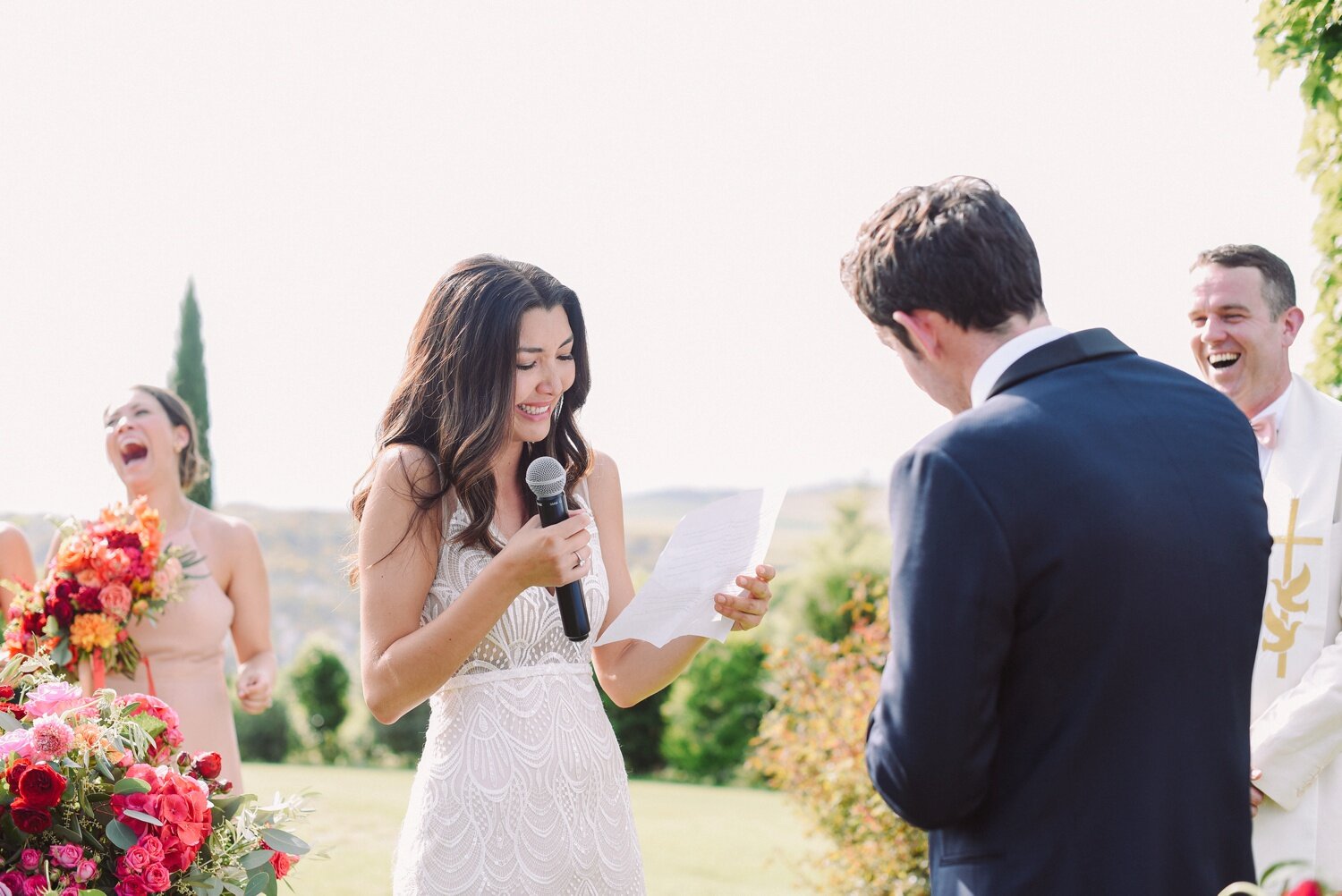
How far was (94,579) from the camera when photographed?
16.8 ft

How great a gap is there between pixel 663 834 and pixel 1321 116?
9244 mm

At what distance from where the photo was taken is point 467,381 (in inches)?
122

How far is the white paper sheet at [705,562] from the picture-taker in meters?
2.87

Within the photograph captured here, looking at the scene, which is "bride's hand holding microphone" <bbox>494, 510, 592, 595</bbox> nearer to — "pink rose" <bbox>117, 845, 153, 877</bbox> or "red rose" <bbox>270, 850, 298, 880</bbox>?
"red rose" <bbox>270, 850, 298, 880</bbox>

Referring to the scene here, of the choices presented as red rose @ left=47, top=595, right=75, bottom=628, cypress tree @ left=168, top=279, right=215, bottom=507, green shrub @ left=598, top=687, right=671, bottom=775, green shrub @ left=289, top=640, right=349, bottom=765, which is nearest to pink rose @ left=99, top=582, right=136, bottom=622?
red rose @ left=47, top=595, right=75, bottom=628

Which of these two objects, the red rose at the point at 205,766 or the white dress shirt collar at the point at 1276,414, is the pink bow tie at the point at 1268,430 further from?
the red rose at the point at 205,766

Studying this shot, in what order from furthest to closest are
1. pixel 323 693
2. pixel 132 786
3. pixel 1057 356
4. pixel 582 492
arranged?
pixel 323 693 < pixel 582 492 < pixel 132 786 < pixel 1057 356

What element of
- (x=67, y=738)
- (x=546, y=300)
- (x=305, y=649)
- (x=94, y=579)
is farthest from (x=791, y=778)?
(x=305, y=649)

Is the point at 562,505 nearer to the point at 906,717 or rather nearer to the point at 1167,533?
the point at 906,717

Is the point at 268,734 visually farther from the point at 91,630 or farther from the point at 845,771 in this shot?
the point at 91,630

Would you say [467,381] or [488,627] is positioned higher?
[467,381]

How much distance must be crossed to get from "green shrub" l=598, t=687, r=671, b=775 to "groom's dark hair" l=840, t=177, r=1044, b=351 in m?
14.5

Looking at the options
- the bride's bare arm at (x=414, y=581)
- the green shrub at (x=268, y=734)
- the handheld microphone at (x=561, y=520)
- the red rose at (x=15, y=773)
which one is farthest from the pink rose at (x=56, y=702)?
the green shrub at (x=268, y=734)

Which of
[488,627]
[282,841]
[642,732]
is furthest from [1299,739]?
[642,732]
